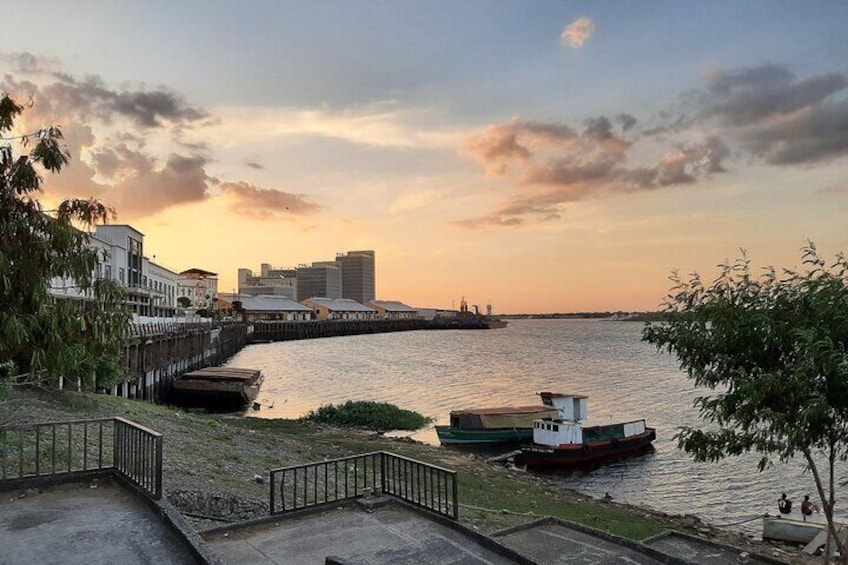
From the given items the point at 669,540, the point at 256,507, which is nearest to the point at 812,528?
the point at 669,540

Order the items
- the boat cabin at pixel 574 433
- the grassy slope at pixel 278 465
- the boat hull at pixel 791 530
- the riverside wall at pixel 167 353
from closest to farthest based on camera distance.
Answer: the grassy slope at pixel 278 465 → the boat hull at pixel 791 530 → the boat cabin at pixel 574 433 → the riverside wall at pixel 167 353

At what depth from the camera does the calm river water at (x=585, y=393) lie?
23.5 metres

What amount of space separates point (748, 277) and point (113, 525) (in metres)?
10.2

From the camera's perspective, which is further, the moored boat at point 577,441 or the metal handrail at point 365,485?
the moored boat at point 577,441

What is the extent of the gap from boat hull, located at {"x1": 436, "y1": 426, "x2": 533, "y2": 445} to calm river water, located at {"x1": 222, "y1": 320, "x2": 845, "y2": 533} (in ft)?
5.83

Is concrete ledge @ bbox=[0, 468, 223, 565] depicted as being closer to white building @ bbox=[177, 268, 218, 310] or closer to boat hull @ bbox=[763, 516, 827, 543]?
boat hull @ bbox=[763, 516, 827, 543]

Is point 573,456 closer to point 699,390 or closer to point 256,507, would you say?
point 256,507

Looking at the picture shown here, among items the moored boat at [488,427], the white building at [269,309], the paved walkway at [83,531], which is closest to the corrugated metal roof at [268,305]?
the white building at [269,309]

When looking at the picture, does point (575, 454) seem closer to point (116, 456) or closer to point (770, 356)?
point (770, 356)

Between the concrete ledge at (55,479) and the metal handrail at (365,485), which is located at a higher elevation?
the concrete ledge at (55,479)

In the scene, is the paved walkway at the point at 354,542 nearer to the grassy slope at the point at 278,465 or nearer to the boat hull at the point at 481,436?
the grassy slope at the point at 278,465

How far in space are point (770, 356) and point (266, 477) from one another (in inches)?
492

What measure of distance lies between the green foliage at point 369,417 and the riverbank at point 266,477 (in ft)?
19.5

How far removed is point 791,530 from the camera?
17.7 meters
